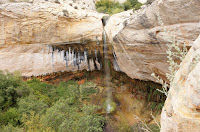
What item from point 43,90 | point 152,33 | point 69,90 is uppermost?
point 152,33

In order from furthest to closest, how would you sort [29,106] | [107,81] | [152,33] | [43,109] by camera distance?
[107,81] < [43,109] < [29,106] < [152,33]

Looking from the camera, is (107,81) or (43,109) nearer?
(43,109)

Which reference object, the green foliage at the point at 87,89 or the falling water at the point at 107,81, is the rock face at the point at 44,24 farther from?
the green foliage at the point at 87,89

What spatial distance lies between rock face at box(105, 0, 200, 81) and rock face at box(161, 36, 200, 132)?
1.66 metres

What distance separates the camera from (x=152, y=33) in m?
5.23

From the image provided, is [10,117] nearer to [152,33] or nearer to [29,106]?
[29,106]

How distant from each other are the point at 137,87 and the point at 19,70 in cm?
860

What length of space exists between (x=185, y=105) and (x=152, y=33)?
14.7 ft

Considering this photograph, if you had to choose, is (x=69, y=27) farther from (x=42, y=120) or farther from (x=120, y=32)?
(x=42, y=120)

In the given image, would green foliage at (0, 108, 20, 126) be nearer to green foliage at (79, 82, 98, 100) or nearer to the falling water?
green foliage at (79, 82, 98, 100)

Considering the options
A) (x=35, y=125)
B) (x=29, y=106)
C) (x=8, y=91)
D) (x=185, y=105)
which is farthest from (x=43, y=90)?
(x=185, y=105)

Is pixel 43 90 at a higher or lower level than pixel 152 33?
lower

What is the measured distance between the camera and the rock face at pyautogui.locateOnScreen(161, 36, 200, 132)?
3.87 feet

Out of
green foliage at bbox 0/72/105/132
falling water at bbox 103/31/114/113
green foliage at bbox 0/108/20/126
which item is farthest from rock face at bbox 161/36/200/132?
falling water at bbox 103/31/114/113
